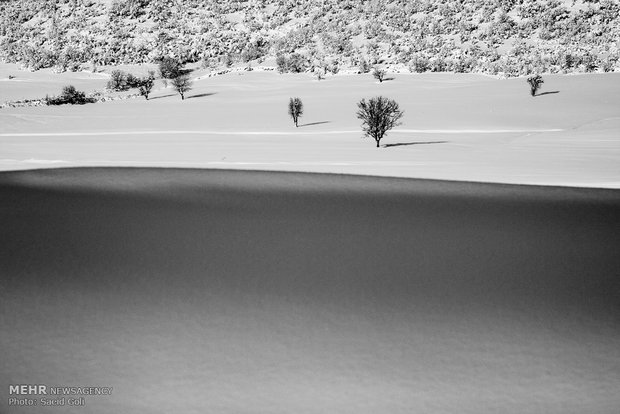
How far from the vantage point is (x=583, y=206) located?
12930 mm

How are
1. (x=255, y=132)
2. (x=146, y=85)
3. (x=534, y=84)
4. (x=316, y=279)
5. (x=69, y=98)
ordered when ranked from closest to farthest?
(x=316, y=279) → (x=255, y=132) → (x=534, y=84) → (x=69, y=98) → (x=146, y=85)

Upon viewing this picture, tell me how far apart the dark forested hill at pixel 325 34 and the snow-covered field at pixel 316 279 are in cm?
2461

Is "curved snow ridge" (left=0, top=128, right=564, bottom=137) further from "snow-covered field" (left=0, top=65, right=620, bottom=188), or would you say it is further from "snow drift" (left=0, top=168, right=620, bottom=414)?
"snow drift" (left=0, top=168, right=620, bottom=414)

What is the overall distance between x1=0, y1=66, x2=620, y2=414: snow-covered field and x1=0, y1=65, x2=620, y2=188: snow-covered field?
0.24 meters

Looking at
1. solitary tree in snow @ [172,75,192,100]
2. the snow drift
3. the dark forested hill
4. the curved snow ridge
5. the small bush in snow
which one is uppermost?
the dark forested hill

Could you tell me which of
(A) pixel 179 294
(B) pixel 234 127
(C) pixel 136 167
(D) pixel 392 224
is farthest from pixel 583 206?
(B) pixel 234 127

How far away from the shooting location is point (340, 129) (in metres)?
27.2

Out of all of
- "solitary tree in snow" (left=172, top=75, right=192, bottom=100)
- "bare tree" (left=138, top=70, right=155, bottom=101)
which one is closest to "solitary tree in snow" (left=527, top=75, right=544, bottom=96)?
"solitary tree in snow" (left=172, top=75, right=192, bottom=100)

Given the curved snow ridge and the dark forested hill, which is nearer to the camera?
the curved snow ridge

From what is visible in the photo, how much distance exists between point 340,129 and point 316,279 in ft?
62.3

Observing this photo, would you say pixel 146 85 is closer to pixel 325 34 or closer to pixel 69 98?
pixel 69 98

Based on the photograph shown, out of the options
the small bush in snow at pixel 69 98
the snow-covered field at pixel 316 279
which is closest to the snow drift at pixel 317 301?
the snow-covered field at pixel 316 279

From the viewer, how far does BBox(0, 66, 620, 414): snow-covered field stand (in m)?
5.98

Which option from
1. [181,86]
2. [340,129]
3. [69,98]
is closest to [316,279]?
[340,129]
